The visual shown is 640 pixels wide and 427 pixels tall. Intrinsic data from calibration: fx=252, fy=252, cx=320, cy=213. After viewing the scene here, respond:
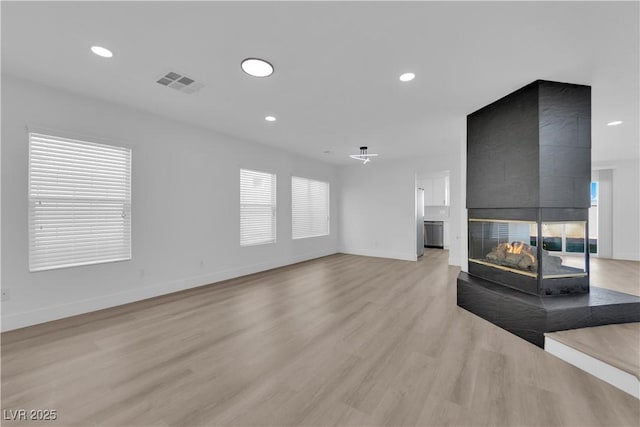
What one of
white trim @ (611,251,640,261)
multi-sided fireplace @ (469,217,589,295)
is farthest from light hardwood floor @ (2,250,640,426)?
white trim @ (611,251,640,261)

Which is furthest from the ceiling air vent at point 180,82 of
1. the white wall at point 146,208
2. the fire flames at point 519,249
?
the fire flames at point 519,249

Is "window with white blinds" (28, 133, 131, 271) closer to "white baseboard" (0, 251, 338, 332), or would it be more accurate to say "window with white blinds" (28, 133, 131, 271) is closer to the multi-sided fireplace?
"white baseboard" (0, 251, 338, 332)

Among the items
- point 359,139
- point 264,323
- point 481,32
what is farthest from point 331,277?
point 481,32

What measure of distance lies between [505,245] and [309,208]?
4.51 meters

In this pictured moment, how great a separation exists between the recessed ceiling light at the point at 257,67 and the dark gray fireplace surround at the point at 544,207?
2687 mm

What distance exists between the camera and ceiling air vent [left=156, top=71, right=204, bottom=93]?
2.57m

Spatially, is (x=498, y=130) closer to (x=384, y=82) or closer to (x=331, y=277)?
(x=384, y=82)

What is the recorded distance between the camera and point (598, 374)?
6.16ft

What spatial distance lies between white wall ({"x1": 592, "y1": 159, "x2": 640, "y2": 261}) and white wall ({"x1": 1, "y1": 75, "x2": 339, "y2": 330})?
8006mm

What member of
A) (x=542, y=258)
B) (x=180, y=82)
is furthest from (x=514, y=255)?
(x=180, y=82)

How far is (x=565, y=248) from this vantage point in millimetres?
2533

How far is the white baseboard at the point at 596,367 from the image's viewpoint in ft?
5.63

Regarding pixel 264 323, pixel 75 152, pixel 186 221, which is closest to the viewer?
pixel 264 323

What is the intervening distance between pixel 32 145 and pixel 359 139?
173 inches
